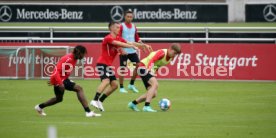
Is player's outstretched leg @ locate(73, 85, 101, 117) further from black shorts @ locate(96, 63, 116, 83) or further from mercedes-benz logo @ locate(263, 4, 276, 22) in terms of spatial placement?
mercedes-benz logo @ locate(263, 4, 276, 22)

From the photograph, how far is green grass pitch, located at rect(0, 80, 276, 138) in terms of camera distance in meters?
15.0

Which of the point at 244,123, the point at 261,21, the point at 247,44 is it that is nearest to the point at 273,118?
the point at 244,123

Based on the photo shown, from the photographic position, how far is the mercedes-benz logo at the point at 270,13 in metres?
36.3

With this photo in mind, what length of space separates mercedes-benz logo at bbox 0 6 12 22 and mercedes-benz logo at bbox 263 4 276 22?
12.1 metres

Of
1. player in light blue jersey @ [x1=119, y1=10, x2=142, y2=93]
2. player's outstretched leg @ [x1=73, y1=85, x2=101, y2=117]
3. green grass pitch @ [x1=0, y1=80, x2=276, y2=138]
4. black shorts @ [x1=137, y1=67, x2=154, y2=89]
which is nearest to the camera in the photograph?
green grass pitch @ [x1=0, y1=80, x2=276, y2=138]

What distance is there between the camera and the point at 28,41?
32625 mm

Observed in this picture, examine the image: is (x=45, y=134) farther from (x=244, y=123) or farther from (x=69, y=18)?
(x=69, y=18)

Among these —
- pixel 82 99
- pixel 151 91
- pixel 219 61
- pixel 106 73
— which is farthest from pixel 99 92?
pixel 219 61

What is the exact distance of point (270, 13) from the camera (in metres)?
36.5

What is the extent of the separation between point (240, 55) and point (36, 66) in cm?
768

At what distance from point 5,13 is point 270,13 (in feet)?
41.5

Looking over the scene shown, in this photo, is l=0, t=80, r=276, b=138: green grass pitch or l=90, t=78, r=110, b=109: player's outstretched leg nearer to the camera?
l=0, t=80, r=276, b=138: green grass pitch

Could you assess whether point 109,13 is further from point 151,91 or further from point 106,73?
point 151,91

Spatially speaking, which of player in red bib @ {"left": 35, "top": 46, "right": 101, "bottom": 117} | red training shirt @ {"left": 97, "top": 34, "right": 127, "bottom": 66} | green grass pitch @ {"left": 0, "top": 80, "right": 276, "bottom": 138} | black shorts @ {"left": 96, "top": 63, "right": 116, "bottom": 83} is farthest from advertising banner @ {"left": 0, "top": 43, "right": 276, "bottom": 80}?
player in red bib @ {"left": 35, "top": 46, "right": 101, "bottom": 117}
